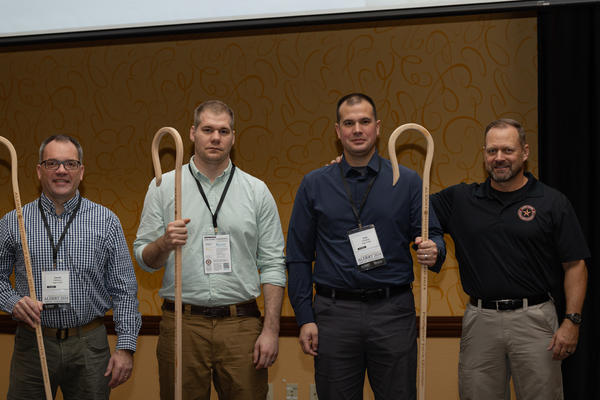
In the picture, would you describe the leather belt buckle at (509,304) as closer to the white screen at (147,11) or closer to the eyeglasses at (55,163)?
the white screen at (147,11)

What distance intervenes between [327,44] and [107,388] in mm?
2223

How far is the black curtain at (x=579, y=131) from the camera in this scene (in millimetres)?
2758

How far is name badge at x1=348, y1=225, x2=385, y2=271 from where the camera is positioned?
7.26ft

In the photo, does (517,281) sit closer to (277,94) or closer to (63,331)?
(277,94)

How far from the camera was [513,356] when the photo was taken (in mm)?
2387

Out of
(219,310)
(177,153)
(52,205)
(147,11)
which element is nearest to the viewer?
(177,153)

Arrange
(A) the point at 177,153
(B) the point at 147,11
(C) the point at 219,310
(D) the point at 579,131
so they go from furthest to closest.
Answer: (B) the point at 147,11, (D) the point at 579,131, (C) the point at 219,310, (A) the point at 177,153

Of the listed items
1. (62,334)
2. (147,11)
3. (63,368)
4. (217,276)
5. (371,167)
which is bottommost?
(63,368)

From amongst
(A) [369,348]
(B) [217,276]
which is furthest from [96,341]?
(A) [369,348]

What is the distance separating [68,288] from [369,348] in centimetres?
126

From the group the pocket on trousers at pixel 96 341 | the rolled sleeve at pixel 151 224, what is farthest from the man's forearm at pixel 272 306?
the pocket on trousers at pixel 96 341

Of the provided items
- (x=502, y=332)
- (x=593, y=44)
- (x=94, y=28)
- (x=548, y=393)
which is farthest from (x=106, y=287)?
(x=593, y=44)

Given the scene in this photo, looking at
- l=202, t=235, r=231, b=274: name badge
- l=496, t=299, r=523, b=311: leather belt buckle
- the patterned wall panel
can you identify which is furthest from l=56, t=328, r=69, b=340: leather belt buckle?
l=496, t=299, r=523, b=311: leather belt buckle

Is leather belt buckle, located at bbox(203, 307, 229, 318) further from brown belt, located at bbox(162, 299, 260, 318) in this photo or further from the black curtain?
the black curtain
